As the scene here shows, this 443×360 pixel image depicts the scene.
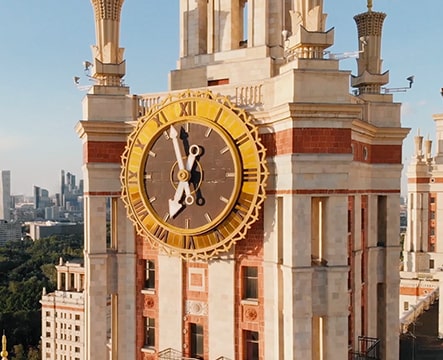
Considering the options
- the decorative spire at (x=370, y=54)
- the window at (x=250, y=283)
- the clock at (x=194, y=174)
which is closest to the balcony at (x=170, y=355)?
the window at (x=250, y=283)

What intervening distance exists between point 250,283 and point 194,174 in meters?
5.25

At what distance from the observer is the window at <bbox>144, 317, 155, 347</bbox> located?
84.4 ft

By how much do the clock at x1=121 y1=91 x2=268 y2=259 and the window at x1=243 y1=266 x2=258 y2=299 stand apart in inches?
57.8

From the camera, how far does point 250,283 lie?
2327cm

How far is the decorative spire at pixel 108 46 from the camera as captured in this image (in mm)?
26562

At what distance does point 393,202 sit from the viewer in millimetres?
28969

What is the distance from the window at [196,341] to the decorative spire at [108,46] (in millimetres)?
12229

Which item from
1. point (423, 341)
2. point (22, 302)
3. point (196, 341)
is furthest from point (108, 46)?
point (22, 302)

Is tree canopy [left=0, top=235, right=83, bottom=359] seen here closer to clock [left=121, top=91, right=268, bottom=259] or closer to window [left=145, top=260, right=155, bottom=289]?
window [left=145, top=260, right=155, bottom=289]

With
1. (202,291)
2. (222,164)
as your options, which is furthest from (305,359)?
(222,164)

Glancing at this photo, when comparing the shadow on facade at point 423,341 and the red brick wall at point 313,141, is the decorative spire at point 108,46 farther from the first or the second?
the shadow on facade at point 423,341

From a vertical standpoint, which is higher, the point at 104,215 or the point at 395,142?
the point at 395,142

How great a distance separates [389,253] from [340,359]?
30.7 ft

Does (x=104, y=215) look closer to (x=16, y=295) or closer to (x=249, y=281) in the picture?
(x=249, y=281)
